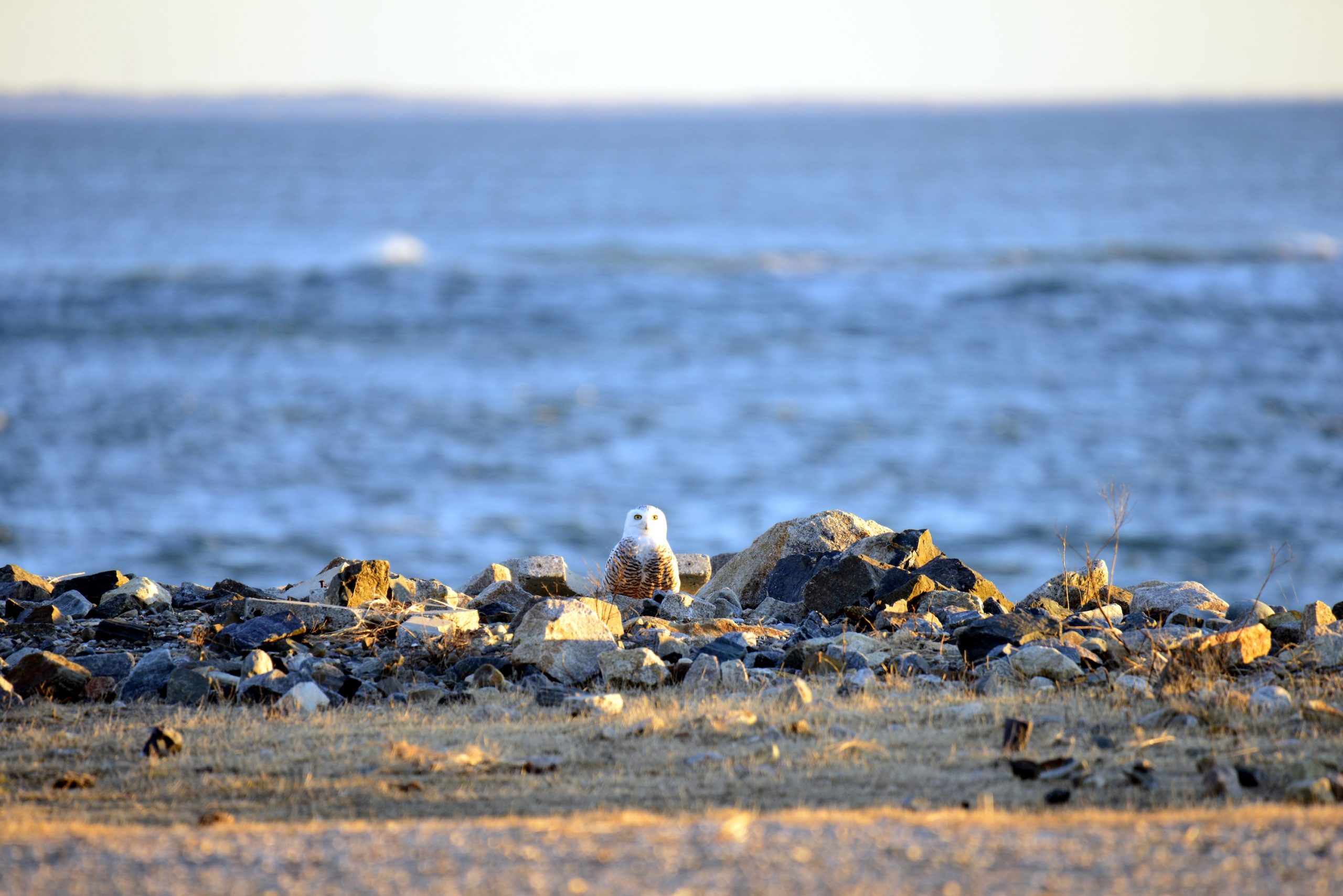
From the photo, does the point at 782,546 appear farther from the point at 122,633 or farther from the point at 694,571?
the point at 122,633

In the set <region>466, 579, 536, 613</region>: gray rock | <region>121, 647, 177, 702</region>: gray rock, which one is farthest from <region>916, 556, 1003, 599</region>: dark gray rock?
<region>121, 647, 177, 702</region>: gray rock

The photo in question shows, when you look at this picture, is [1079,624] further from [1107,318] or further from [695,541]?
[1107,318]

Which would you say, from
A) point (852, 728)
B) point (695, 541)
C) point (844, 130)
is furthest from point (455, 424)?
point (844, 130)

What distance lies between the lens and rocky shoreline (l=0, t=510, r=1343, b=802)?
5.18m

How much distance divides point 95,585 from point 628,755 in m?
3.91

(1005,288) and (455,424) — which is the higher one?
(1005,288)

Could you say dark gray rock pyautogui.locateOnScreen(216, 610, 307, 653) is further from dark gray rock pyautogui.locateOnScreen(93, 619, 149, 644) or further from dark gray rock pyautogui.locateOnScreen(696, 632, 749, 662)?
dark gray rock pyautogui.locateOnScreen(696, 632, 749, 662)

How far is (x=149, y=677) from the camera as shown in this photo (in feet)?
17.5

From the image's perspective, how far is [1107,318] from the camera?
1081 inches

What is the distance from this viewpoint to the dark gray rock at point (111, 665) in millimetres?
5461

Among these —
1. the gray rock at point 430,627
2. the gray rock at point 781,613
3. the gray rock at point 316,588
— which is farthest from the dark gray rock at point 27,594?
the gray rock at point 781,613

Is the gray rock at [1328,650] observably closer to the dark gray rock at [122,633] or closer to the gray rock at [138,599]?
the dark gray rock at [122,633]

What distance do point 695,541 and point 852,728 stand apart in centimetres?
1016

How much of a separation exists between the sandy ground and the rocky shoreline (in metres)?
0.68
